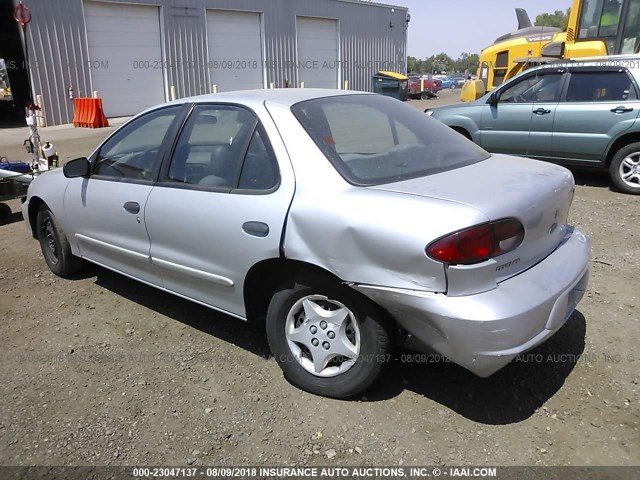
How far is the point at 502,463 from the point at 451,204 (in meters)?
1.21

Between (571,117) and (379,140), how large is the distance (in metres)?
5.39

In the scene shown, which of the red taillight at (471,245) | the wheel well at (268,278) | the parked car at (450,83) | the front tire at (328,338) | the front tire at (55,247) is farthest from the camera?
the parked car at (450,83)

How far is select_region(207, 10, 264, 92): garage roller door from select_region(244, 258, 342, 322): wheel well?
20.7 metres

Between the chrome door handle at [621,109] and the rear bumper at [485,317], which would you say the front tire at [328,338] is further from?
the chrome door handle at [621,109]

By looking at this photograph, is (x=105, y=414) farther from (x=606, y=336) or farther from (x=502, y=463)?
(x=606, y=336)

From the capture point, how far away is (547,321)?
8.59ft

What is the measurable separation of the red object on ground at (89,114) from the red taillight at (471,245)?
17367mm

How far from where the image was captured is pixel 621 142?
7.37 metres

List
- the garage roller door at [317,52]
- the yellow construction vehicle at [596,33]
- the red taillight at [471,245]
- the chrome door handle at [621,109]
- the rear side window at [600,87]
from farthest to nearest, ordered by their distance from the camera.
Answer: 1. the garage roller door at [317,52]
2. the yellow construction vehicle at [596,33]
3. the rear side window at [600,87]
4. the chrome door handle at [621,109]
5. the red taillight at [471,245]

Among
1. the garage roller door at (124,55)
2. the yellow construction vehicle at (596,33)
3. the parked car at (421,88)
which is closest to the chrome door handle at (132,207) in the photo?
the yellow construction vehicle at (596,33)

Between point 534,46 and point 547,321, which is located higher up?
point 534,46

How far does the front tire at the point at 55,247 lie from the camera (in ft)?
15.1

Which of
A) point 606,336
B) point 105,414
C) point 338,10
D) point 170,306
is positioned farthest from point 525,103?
point 338,10

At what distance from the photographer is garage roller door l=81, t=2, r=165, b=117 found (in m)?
18.9
